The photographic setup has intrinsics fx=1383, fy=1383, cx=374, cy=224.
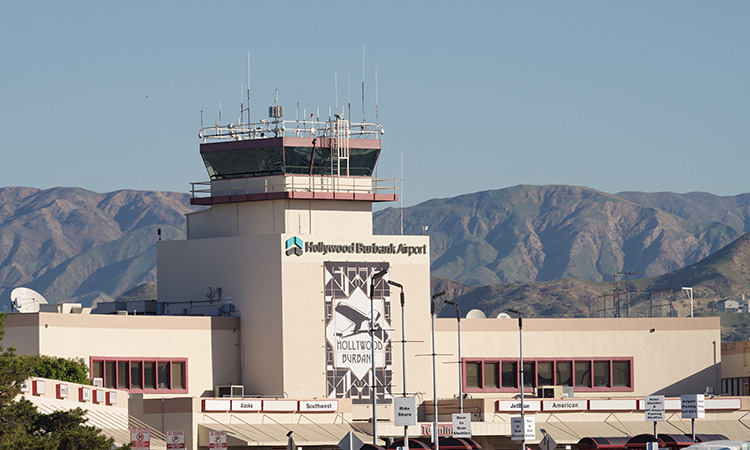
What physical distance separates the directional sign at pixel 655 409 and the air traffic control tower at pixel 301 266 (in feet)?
56.7

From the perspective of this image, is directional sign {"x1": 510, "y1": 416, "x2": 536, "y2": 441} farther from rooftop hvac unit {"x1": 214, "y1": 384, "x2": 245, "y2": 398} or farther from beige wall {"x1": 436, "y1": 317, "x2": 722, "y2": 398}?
beige wall {"x1": 436, "y1": 317, "x2": 722, "y2": 398}

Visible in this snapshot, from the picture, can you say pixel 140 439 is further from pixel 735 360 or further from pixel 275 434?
pixel 735 360

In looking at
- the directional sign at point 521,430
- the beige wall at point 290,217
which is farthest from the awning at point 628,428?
the directional sign at point 521,430

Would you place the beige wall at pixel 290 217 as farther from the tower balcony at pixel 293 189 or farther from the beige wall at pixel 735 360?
the beige wall at pixel 735 360

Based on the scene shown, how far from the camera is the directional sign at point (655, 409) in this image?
66.9 m

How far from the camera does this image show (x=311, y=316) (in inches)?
3110

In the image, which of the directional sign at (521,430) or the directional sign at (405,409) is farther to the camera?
the directional sign at (521,430)

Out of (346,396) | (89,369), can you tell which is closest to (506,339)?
(346,396)

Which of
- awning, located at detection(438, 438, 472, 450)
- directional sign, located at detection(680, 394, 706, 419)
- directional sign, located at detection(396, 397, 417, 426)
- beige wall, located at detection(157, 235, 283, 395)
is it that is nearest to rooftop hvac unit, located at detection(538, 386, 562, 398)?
awning, located at detection(438, 438, 472, 450)

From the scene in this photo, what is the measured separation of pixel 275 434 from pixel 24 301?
19551 millimetres

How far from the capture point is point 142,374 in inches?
2987

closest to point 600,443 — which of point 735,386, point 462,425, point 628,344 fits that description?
point 462,425

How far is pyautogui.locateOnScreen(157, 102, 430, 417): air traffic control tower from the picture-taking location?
3095 inches

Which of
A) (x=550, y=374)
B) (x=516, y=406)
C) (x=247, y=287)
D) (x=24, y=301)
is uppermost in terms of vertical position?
(x=247, y=287)
